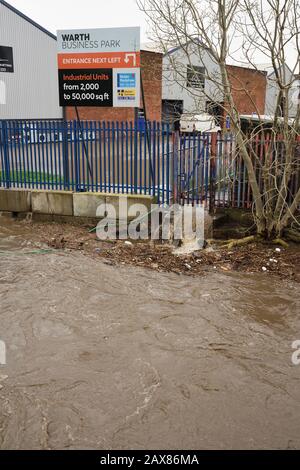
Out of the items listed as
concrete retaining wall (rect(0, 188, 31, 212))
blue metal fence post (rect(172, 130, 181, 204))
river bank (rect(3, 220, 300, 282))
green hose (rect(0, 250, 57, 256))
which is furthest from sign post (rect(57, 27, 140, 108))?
green hose (rect(0, 250, 57, 256))

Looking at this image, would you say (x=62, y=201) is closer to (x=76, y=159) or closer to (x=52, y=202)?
(x=52, y=202)

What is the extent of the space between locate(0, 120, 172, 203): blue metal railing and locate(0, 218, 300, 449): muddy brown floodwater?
2.94 metres

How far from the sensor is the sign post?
10.3 m

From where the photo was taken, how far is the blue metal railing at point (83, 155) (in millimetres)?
10031

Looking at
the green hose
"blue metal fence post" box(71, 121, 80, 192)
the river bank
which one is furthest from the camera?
"blue metal fence post" box(71, 121, 80, 192)

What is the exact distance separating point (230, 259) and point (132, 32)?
535 centimetres

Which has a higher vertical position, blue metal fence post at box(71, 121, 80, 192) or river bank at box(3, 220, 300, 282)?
blue metal fence post at box(71, 121, 80, 192)

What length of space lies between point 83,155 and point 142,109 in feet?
63.6

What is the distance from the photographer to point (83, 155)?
422 inches

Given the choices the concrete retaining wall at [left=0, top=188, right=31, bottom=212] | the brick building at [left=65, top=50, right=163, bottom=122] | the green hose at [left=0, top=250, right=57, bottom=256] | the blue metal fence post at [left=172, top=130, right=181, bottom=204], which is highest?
the brick building at [left=65, top=50, right=163, bottom=122]

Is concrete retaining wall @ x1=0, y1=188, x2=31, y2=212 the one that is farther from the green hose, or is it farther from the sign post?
the green hose

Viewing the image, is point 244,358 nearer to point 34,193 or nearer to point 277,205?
point 277,205

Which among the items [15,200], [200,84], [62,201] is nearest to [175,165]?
[200,84]

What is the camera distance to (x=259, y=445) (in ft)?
12.8
